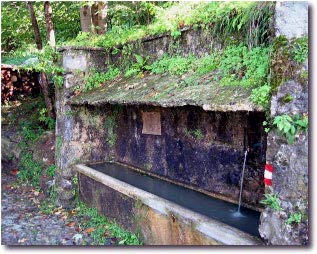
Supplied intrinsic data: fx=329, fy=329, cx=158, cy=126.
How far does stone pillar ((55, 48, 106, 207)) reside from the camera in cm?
638

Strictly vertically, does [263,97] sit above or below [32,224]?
above

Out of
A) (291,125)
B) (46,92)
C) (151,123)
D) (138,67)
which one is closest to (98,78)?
(138,67)

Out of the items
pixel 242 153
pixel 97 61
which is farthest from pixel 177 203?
pixel 97 61

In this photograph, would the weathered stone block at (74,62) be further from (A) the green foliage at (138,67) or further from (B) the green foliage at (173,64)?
(B) the green foliage at (173,64)

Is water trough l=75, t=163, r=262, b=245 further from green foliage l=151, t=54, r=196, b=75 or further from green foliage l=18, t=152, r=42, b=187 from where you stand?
green foliage l=151, t=54, r=196, b=75

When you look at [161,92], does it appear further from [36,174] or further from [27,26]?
[27,26]

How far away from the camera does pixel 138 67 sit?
6.01 meters

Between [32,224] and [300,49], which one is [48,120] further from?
[300,49]

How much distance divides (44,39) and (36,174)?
18.9 ft

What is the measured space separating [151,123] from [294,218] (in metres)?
3.40

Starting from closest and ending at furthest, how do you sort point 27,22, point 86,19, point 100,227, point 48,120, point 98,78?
point 100,227, point 98,78, point 48,120, point 86,19, point 27,22

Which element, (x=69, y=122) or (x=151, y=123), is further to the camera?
(x=69, y=122)

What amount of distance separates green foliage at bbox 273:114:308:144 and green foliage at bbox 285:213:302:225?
0.65 m

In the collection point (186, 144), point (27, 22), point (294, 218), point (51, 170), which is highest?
point (27, 22)
